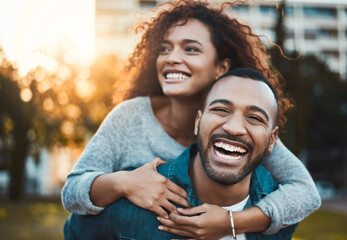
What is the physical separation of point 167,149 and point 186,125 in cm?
37

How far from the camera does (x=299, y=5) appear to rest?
188 feet

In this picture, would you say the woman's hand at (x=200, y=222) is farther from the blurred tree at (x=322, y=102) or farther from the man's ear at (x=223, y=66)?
the blurred tree at (x=322, y=102)

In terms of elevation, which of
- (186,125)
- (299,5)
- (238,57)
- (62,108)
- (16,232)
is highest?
(299,5)

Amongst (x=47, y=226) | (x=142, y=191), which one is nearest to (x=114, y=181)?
(x=142, y=191)

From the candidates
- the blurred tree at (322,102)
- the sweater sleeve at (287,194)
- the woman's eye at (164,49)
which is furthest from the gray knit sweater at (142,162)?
the blurred tree at (322,102)

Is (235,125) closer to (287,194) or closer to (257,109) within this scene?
(257,109)

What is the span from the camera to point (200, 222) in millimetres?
2674

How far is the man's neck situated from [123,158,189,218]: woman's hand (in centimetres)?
12

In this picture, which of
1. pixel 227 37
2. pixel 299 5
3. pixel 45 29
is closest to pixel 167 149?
pixel 227 37

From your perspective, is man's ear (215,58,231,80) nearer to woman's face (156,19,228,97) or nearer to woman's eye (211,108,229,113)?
woman's face (156,19,228,97)

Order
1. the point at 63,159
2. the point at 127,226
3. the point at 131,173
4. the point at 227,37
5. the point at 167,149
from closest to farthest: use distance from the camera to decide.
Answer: the point at 127,226
the point at 131,173
the point at 167,149
the point at 227,37
the point at 63,159

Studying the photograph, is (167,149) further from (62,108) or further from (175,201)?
(62,108)

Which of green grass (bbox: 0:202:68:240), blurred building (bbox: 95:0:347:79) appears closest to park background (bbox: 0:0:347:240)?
green grass (bbox: 0:202:68:240)

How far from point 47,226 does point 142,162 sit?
39.4 feet
